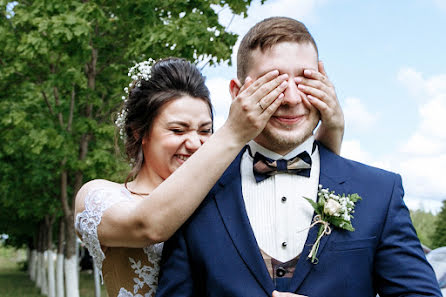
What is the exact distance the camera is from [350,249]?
2.32 metres

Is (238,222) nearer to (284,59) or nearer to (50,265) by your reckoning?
(284,59)

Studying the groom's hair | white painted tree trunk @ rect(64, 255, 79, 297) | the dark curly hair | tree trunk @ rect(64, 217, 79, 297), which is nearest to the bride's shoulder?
the dark curly hair

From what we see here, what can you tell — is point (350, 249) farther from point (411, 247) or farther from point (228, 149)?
point (228, 149)

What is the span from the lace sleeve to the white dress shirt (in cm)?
94

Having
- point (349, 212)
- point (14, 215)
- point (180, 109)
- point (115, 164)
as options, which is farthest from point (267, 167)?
point (14, 215)

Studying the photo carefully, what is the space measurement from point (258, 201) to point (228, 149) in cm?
28

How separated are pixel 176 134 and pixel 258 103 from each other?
1.15 metres

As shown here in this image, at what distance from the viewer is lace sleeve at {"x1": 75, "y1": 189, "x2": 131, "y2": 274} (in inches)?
123

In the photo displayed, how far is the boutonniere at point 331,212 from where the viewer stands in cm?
228

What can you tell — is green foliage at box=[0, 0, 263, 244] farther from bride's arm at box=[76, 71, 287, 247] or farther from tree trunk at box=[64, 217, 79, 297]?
bride's arm at box=[76, 71, 287, 247]

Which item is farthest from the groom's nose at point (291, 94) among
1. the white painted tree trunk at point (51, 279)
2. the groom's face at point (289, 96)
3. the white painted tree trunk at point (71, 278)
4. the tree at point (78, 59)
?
the white painted tree trunk at point (51, 279)

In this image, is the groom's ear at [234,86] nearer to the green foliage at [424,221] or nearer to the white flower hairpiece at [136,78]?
the white flower hairpiece at [136,78]

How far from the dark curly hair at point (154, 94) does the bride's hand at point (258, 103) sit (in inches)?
48.0

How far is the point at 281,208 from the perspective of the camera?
2410 mm
